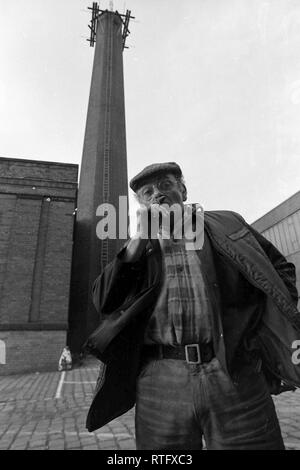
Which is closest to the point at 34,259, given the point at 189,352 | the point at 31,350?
the point at 31,350

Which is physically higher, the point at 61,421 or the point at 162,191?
the point at 162,191

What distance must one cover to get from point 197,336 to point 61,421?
4.36 m

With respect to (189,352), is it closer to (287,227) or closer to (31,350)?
(31,350)

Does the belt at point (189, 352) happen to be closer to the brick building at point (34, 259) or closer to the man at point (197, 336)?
the man at point (197, 336)

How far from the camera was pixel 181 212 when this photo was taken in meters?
1.74

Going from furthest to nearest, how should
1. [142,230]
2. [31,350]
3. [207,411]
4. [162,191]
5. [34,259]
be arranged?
[34,259], [31,350], [162,191], [142,230], [207,411]

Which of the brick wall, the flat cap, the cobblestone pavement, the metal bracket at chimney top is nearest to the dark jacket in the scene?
the flat cap

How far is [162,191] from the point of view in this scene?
1795 millimetres

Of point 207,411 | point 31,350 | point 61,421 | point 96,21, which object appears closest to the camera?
point 207,411

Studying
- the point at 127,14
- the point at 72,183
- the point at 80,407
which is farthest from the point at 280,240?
the point at 127,14

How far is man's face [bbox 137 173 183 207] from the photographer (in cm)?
177

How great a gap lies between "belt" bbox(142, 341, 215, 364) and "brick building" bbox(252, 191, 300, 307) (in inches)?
465

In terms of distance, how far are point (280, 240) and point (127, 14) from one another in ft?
82.5
